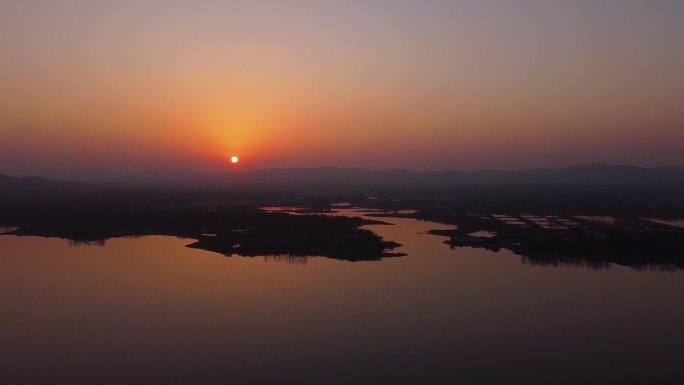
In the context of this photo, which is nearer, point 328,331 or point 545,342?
point 545,342

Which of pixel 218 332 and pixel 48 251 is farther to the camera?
pixel 48 251

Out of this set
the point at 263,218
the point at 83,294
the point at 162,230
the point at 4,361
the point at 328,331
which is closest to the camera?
the point at 4,361

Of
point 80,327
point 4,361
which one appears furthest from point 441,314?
point 4,361

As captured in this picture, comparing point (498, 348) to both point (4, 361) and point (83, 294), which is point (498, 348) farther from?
point (83, 294)

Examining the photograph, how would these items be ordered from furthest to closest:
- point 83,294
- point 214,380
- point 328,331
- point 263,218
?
point 263,218, point 83,294, point 328,331, point 214,380

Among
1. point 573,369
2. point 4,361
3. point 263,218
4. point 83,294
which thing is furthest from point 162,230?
point 573,369

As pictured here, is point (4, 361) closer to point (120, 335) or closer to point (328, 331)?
point (120, 335)
